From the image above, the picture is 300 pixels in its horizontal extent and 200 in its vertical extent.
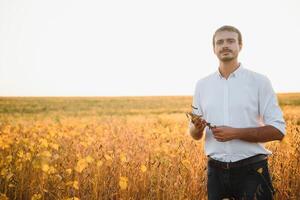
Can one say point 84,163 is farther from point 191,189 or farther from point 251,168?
point 251,168

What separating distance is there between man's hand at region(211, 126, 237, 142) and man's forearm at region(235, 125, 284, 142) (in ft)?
0.08

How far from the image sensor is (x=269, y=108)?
2.26 meters

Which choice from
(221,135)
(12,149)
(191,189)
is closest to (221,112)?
(221,135)

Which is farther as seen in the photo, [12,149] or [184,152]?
[12,149]

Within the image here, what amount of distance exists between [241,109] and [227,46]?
0.46 m

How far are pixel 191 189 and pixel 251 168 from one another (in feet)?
4.11

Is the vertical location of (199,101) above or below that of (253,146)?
above

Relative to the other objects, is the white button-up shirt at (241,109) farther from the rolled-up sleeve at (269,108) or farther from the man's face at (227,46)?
the man's face at (227,46)

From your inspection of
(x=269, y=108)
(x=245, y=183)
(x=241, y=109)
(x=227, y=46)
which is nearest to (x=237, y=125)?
(x=241, y=109)

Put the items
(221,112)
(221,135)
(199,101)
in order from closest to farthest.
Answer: (221,135) < (221,112) < (199,101)

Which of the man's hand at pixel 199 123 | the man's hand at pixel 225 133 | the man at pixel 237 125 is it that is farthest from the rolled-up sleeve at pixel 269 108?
the man's hand at pixel 199 123

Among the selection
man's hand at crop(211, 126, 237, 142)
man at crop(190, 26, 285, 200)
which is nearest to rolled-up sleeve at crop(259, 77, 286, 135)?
man at crop(190, 26, 285, 200)

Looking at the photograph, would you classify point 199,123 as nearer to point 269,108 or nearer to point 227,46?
point 269,108

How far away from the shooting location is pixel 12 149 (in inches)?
183
